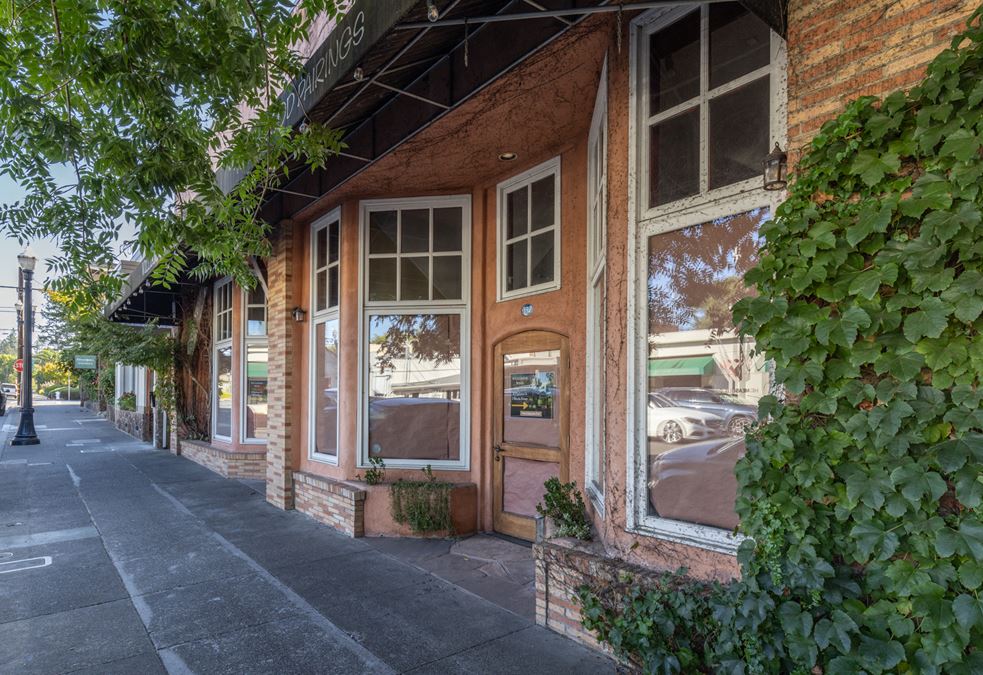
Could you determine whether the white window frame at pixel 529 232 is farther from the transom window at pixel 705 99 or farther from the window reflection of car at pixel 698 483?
the window reflection of car at pixel 698 483

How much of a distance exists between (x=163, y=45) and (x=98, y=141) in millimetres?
725

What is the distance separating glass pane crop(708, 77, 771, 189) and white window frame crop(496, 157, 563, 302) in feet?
7.64

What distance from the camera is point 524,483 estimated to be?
5.75 metres

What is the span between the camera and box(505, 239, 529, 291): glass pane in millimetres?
5879

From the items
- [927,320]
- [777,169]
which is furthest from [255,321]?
[927,320]

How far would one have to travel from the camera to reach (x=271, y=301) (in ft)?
26.2

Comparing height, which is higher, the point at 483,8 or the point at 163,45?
the point at 483,8

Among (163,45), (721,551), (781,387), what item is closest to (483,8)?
(163,45)

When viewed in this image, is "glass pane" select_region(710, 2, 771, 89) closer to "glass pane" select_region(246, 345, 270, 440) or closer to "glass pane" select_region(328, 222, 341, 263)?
"glass pane" select_region(328, 222, 341, 263)

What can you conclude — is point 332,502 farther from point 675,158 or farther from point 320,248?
point 675,158

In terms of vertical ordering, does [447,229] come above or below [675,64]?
below

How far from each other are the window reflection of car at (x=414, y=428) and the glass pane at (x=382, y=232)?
1795mm

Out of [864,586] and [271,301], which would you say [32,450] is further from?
[864,586]

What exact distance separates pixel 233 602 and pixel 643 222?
4.16 meters
